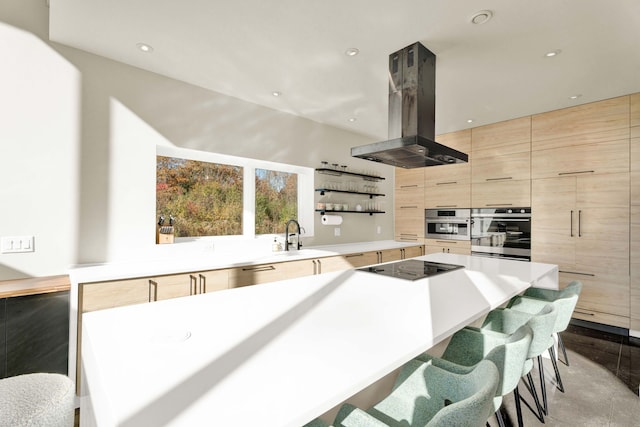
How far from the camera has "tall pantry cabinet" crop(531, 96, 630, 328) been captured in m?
3.22

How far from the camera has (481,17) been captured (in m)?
1.98

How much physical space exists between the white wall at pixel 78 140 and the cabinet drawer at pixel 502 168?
3377mm

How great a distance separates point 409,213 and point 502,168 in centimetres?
149

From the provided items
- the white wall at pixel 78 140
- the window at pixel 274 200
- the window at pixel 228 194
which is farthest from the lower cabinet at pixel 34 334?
the window at pixel 274 200

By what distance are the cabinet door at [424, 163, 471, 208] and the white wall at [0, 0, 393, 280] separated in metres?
3.18

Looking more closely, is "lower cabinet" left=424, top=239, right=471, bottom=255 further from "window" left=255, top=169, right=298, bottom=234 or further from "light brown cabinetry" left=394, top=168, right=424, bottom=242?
"window" left=255, top=169, right=298, bottom=234

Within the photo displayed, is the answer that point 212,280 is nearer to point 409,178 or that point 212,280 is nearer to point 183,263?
point 183,263

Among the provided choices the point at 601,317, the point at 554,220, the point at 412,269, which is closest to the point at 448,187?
the point at 554,220

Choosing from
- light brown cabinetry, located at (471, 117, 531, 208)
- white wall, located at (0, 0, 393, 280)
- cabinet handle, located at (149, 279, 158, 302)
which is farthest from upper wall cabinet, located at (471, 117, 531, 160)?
cabinet handle, located at (149, 279, 158, 302)

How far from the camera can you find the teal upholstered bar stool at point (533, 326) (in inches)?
56.2

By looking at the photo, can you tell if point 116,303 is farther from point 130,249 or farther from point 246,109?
point 246,109

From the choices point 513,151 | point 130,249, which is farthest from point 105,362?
point 513,151

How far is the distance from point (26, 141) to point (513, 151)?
4.88m

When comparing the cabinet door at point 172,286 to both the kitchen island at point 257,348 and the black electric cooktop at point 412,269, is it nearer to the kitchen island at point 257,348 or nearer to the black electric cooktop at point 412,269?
the kitchen island at point 257,348
